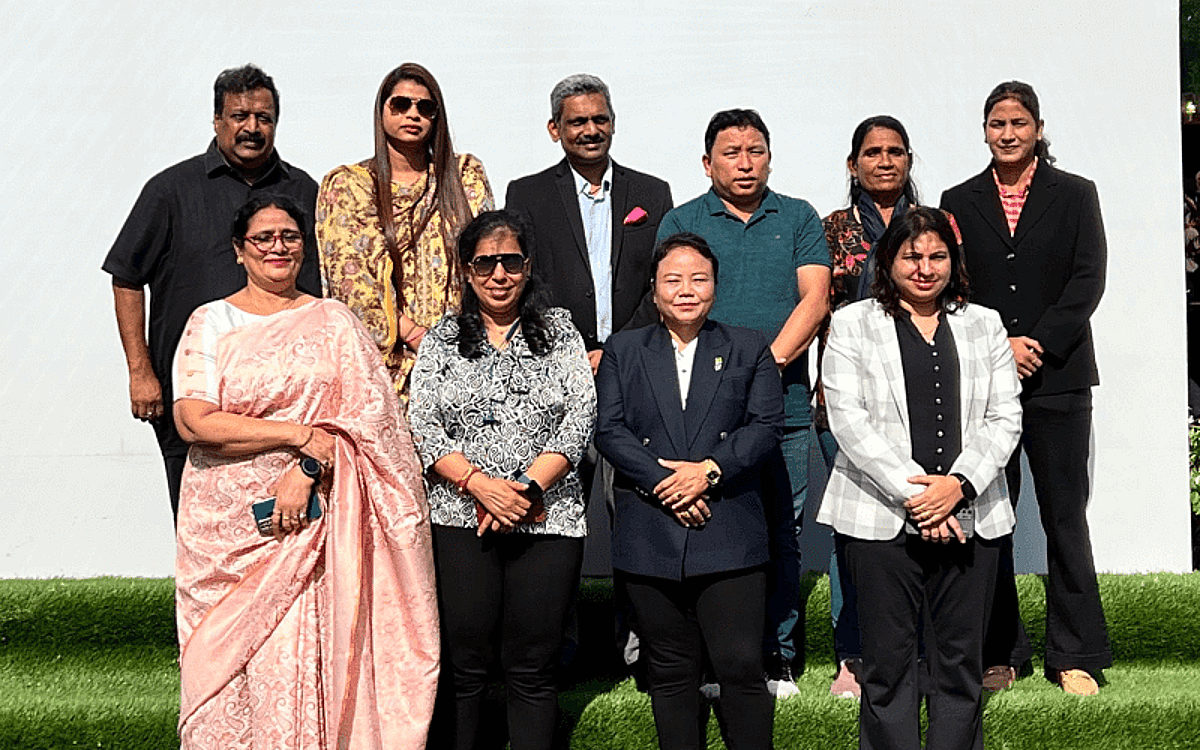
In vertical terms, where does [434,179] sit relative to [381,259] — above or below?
above

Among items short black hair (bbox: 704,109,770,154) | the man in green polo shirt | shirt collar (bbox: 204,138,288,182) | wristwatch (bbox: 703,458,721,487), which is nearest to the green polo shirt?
the man in green polo shirt

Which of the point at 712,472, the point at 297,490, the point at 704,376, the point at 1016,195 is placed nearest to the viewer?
the point at 297,490

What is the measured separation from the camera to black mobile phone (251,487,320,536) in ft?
10.3

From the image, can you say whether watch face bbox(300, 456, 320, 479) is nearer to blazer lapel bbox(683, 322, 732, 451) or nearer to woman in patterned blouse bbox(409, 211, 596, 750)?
woman in patterned blouse bbox(409, 211, 596, 750)

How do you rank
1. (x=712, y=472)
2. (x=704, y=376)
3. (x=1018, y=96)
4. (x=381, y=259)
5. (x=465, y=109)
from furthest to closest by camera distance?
(x=465, y=109) → (x=1018, y=96) → (x=381, y=259) → (x=704, y=376) → (x=712, y=472)

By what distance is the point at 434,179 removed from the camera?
3590 millimetres

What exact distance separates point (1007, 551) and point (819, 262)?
44.1 inches

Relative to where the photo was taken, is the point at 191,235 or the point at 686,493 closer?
the point at 686,493

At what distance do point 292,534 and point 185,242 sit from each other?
1138mm

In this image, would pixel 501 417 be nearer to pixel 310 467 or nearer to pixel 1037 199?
pixel 310 467

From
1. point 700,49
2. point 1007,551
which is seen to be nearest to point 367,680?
point 1007,551

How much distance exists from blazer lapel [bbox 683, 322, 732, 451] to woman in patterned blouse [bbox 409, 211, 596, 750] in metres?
0.28

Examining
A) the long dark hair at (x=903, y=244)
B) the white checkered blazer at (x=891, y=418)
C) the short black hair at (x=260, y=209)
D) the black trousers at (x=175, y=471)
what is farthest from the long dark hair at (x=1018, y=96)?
the black trousers at (x=175, y=471)

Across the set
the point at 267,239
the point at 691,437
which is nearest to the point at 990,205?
the point at 691,437
